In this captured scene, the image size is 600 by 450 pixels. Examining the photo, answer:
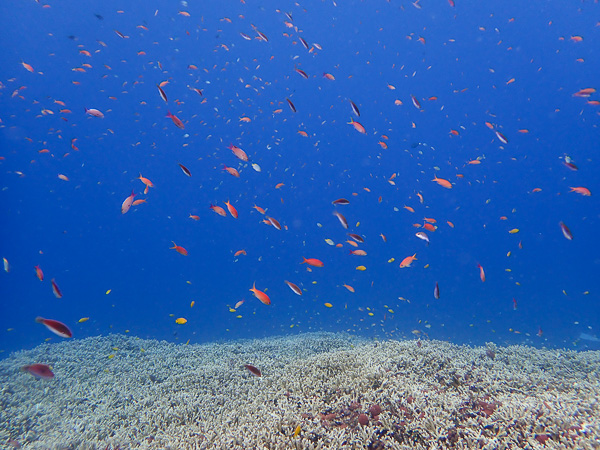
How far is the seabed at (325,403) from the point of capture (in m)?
3.24

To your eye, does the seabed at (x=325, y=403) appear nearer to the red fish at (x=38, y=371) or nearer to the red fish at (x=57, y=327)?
the red fish at (x=38, y=371)

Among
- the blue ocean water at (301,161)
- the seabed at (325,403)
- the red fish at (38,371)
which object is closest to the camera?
the seabed at (325,403)

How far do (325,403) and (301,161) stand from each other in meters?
59.4

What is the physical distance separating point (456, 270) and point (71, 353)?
235 feet

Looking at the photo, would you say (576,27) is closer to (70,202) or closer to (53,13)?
(53,13)

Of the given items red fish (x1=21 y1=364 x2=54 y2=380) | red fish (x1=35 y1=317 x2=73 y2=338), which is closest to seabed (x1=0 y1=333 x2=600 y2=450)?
red fish (x1=21 y1=364 x2=54 y2=380)

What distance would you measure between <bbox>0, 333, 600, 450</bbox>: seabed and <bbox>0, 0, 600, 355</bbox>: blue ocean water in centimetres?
1206

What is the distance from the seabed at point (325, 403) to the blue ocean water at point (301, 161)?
Answer: 12062 mm

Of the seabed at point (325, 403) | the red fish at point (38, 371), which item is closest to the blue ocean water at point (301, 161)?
the seabed at point (325, 403)

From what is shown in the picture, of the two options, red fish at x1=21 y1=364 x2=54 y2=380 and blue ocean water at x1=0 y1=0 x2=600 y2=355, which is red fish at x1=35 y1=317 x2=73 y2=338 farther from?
blue ocean water at x1=0 y1=0 x2=600 y2=355

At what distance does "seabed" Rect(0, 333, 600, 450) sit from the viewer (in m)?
3.24

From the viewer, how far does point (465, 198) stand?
6172cm

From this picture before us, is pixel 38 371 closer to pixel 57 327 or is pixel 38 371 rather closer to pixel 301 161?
pixel 57 327

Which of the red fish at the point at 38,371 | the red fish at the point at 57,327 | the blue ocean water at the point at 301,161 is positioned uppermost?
the blue ocean water at the point at 301,161
